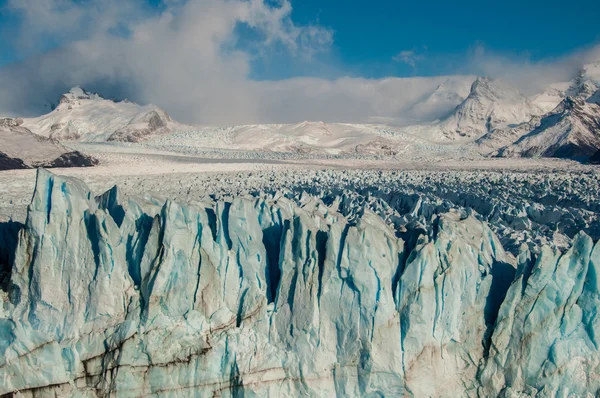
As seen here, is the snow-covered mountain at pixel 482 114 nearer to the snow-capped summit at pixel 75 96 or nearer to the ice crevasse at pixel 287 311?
the snow-capped summit at pixel 75 96

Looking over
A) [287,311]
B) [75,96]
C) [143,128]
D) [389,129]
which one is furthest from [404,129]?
[287,311]

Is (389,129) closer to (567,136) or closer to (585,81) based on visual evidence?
(567,136)

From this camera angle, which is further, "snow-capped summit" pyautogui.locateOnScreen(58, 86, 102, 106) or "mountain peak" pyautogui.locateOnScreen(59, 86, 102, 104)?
"mountain peak" pyautogui.locateOnScreen(59, 86, 102, 104)

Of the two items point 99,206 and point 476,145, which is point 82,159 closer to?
point 99,206

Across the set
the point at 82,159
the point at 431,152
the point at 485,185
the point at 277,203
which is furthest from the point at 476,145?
the point at 277,203

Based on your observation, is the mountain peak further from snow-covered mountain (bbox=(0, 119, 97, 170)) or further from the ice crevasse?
the ice crevasse

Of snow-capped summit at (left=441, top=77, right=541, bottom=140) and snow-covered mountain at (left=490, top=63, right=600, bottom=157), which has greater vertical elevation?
snow-capped summit at (left=441, top=77, right=541, bottom=140)

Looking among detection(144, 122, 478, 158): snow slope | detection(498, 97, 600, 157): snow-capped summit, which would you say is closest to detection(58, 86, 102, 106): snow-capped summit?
detection(144, 122, 478, 158): snow slope
